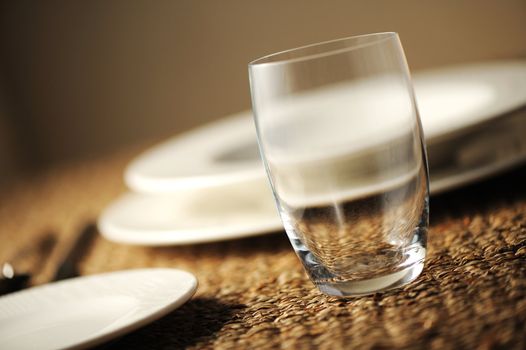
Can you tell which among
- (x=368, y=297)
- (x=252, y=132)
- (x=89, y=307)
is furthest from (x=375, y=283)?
(x=252, y=132)

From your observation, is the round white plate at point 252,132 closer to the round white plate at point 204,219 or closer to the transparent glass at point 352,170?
the round white plate at point 204,219

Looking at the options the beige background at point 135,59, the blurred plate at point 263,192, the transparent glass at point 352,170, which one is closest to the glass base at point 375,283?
the transparent glass at point 352,170

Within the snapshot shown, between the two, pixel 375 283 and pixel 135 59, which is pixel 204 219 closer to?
pixel 375 283

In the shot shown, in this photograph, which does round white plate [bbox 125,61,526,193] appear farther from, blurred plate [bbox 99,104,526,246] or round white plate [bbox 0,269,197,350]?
round white plate [bbox 0,269,197,350]

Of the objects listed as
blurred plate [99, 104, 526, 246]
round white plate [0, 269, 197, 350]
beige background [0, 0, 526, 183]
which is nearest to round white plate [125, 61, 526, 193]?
blurred plate [99, 104, 526, 246]

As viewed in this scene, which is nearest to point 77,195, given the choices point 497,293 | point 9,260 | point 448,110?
point 9,260
